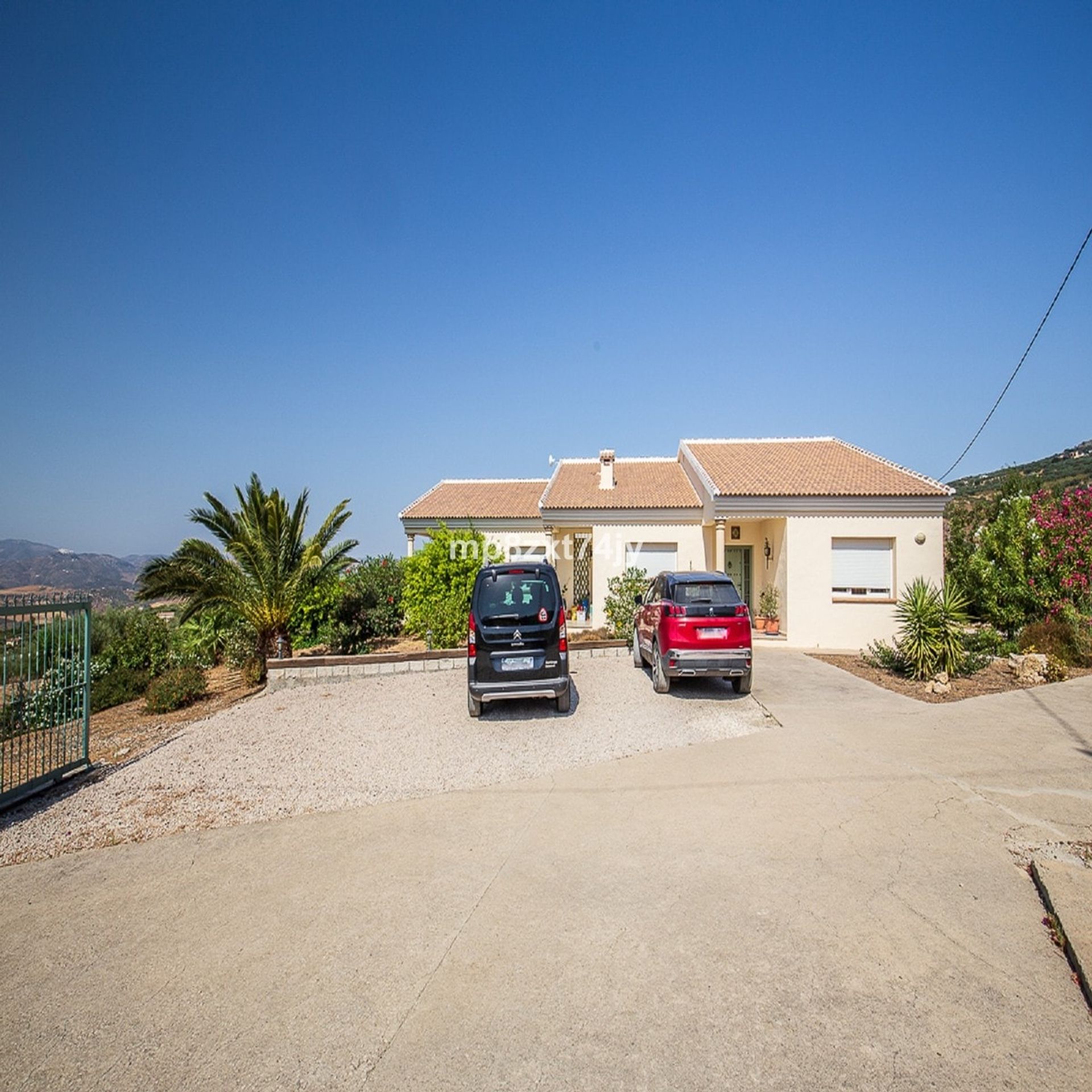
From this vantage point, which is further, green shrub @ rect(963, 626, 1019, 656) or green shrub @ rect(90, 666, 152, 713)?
green shrub @ rect(963, 626, 1019, 656)

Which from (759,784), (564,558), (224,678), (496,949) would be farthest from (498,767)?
(564,558)

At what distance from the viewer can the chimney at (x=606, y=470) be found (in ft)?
73.0

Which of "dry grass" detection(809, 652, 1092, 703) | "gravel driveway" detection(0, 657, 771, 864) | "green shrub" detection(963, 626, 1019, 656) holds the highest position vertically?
"green shrub" detection(963, 626, 1019, 656)

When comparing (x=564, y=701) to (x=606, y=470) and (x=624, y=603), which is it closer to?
(x=624, y=603)

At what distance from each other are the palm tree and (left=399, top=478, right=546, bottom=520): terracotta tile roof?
9541mm

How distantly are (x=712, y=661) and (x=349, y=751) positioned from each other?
212 inches

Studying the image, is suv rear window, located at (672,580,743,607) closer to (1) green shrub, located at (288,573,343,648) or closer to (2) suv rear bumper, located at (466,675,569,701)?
(2) suv rear bumper, located at (466,675,569,701)

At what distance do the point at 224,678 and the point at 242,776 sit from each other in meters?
7.83

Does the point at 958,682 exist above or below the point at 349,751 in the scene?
above

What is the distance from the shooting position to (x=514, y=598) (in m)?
9.30

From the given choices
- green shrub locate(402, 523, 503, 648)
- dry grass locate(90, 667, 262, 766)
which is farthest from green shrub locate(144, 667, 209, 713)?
green shrub locate(402, 523, 503, 648)

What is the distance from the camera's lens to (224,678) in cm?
1409

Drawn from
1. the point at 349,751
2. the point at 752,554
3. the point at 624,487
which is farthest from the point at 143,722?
the point at 752,554

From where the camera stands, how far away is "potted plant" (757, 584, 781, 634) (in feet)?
59.1
